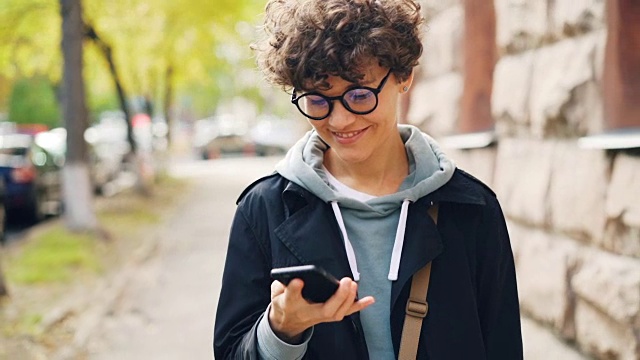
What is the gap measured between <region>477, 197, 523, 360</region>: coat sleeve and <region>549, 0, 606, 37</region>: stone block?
2076 mm

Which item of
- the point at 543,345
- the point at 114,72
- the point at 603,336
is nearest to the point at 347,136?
the point at 603,336

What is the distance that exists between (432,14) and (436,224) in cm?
544

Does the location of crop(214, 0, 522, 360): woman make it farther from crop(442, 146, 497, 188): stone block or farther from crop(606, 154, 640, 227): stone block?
crop(442, 146, 497, 188): stone block

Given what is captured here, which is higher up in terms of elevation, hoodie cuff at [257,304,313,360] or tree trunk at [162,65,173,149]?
tree trunk at [162,65,173,149]

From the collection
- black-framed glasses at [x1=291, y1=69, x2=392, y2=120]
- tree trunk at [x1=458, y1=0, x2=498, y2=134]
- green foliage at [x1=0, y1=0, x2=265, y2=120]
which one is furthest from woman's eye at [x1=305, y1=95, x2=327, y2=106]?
green foliage at [x1=0, y1=0, x2=265, y2=120]

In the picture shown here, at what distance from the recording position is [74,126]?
12797mm

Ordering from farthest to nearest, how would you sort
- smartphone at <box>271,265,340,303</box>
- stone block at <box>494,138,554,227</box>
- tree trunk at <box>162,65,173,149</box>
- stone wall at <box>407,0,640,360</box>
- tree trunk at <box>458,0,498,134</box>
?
tree trunk at <box>162,65,173,149</box>, tree trunk at <box>458,0,498,134</box>, stone block at <box>494,138,554,227</box>, stone wall at <box>407,0,640,360</box>, smartphone at <box>271,265,340,303</box>

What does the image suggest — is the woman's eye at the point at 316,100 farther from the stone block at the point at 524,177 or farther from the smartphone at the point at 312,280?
the stone block at the point at 524,177

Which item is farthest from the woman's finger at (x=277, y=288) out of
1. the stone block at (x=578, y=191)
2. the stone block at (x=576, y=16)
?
the stone block at (x=576, y=16)

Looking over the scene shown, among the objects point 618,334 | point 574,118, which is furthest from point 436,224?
point 574,118

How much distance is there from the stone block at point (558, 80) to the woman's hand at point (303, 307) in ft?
8.51

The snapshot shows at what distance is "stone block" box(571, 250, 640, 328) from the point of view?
133 inches

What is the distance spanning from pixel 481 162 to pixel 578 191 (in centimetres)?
173

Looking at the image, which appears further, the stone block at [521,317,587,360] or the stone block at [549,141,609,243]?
the stone block at [521,317,587,360]
